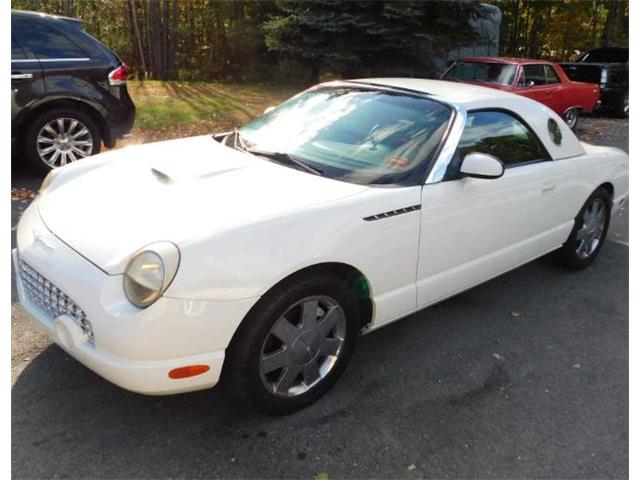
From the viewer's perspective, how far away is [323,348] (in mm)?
2754

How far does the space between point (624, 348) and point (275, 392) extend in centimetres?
232

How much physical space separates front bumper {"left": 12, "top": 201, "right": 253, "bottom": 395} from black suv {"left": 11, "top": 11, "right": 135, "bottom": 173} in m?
4.35

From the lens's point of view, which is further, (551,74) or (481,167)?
(551,74)

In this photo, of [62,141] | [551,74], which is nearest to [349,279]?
Result: [62,141]

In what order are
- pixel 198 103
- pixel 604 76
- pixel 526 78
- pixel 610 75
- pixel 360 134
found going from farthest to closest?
pixel 610 75, pixel 604 76, pixel 198 103, pixel 526 78, pixel 360 134

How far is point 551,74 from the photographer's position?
36.3ft

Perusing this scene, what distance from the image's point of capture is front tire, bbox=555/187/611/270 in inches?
176

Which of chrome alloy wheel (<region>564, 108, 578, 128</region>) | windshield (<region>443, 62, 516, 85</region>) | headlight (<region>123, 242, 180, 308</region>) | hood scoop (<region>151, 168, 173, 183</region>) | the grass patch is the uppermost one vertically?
windshield (<region>443, 62, 516, 85</region>)

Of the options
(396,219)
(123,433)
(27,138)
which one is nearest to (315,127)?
(396,219)

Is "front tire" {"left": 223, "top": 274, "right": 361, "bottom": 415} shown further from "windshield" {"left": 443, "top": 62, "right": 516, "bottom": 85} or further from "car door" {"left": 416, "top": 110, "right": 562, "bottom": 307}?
"windshield" {"left": 443, "top": 62, "right": 516, "bottom": 85}

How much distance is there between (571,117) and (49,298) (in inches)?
458

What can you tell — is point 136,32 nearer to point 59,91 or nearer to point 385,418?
point 59,91

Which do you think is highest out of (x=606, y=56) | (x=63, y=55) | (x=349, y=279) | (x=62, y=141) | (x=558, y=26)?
(x=558, y=26)

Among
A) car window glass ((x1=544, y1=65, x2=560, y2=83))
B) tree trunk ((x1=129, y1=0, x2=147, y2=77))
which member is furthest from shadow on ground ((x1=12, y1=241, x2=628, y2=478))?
tree trunk ((x1=129, y1=0, x2=147, y2=77))
